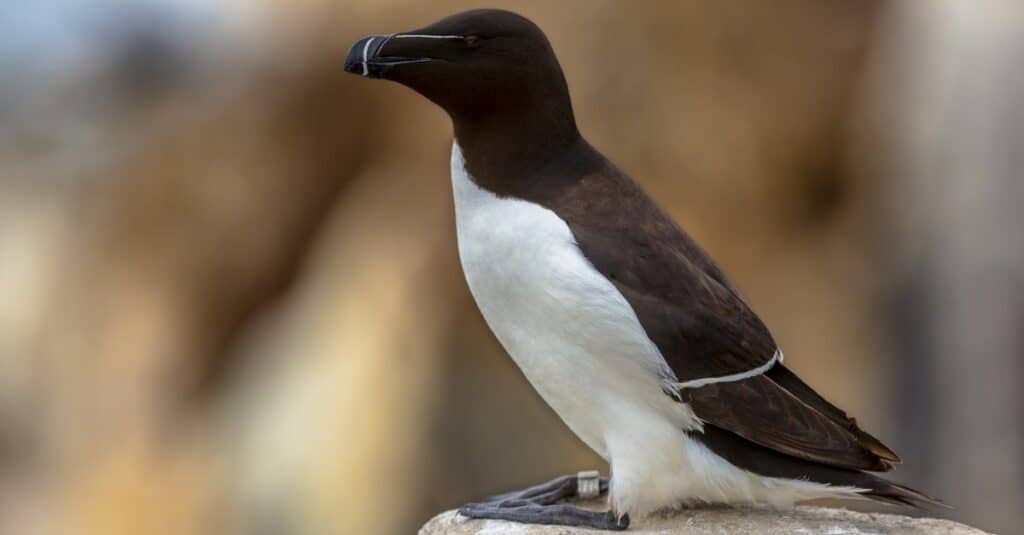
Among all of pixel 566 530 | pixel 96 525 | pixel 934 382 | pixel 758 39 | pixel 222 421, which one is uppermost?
pixel 758 39

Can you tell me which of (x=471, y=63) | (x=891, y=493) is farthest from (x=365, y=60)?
(x=891, y=493)

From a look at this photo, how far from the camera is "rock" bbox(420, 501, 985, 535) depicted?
1920 millimetres

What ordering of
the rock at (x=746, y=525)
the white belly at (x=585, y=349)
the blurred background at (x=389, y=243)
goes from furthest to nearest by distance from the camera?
the blurred background at (x=389, y=243) < the rock at (x=746, y=525) < the white belly at (x=585, y=349)

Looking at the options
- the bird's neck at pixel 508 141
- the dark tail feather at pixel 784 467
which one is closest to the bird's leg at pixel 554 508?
the dark tail feather at pixel 784 467

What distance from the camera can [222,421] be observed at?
380 centimetres

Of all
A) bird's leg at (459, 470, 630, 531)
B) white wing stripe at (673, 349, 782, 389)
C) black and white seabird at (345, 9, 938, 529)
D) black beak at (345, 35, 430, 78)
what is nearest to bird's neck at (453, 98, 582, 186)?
black and white seabird at (345, 9, 938, 529)

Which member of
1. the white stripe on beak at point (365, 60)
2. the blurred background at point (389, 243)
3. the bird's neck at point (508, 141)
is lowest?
the blurred background at point (389, 243)

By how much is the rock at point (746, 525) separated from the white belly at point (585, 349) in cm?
4

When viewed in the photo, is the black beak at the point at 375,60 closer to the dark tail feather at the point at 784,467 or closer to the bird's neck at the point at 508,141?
the bird's neck at the point at 508,141

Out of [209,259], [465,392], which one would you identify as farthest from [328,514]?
[209,259]

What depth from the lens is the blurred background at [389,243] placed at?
3.56 metres

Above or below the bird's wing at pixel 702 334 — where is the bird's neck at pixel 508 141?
above

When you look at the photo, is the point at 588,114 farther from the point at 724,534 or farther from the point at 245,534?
the point at 724,534

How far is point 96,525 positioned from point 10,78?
1.37 meters
